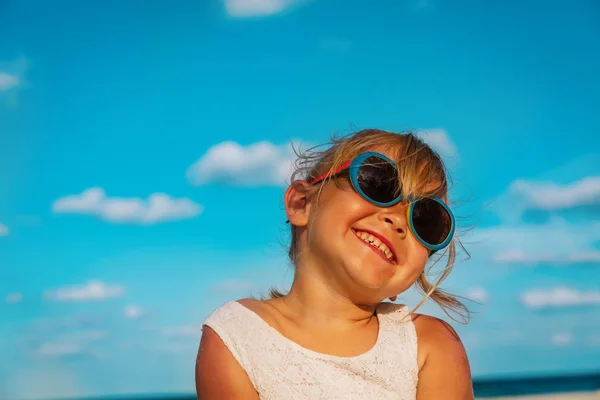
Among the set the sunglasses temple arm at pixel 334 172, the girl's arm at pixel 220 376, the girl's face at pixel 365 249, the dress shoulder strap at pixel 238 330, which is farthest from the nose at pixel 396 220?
the girl's arm at pixel 220 376

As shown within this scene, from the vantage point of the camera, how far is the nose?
A: 2.39m

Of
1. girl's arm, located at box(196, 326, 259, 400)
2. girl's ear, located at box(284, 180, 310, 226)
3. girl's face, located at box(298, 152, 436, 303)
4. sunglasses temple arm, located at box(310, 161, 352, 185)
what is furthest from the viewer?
girl's ear, located at box(284, 180, 310, 226)

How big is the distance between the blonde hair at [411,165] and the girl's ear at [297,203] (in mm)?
63

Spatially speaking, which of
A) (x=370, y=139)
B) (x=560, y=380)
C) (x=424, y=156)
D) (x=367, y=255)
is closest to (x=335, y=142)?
(x=370, y=139)

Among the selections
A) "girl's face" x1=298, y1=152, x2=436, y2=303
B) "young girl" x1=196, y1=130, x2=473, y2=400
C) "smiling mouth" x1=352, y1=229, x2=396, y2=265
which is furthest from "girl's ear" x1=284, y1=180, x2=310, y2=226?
"smiling mouth" x1=352, y1=229, x2=396, y2=265

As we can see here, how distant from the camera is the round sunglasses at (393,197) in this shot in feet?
7.85

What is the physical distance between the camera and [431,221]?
7.98ft

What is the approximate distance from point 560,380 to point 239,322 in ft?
113

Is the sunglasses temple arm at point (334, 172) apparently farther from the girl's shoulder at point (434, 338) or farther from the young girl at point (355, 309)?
the girl's shoulder at point (434, 338)

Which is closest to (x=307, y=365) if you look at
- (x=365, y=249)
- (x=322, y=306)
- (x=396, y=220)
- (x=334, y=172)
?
(x=322, y=306)

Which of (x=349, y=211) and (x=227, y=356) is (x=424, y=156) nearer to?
(x=349, y=211)

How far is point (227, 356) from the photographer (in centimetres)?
228

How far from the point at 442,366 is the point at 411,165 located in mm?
748

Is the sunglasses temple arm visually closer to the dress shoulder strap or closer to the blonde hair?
the blonde hair
